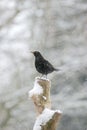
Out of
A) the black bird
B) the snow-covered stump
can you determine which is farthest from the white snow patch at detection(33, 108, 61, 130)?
the black bird

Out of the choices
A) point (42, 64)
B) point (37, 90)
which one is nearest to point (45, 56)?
point (42, 64)

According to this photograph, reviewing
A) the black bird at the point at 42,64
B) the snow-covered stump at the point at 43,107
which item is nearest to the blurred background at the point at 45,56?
the black bird at the point at 42,64

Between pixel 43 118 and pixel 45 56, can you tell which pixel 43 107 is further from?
pixel 45 56

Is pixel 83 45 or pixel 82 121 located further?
pixel 83 45

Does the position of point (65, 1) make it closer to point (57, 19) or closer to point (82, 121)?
point (57, 19)

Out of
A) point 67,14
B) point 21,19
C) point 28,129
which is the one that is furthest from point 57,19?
point 28,129

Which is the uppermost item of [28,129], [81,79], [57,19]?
[57,19]

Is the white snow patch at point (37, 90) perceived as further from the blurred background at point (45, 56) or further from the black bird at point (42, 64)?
the blurred background at point (45, 56)
